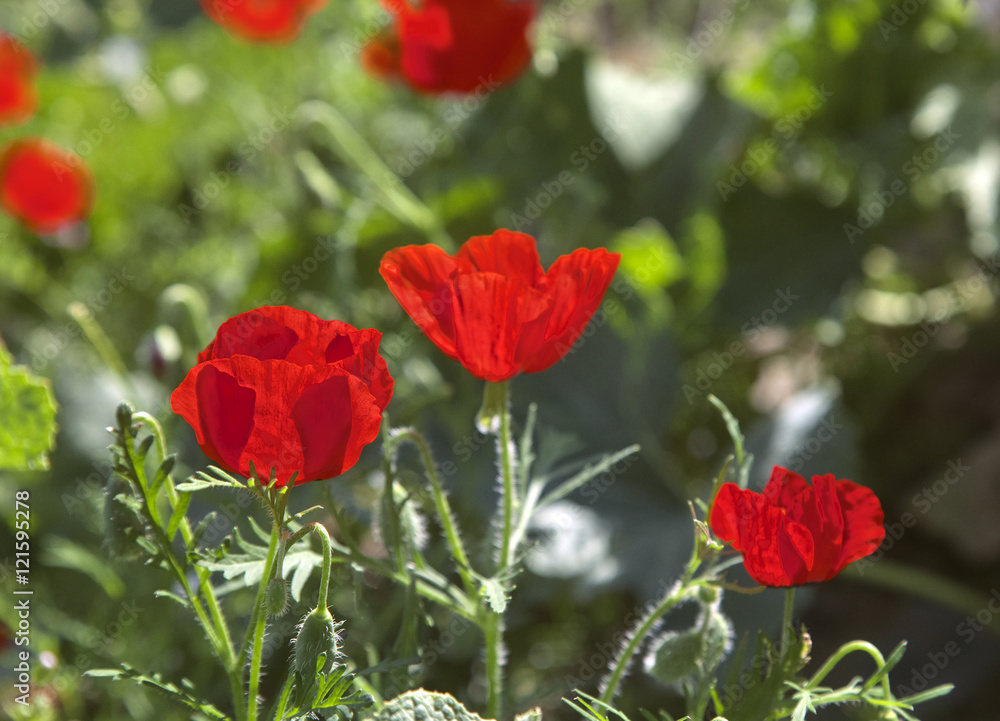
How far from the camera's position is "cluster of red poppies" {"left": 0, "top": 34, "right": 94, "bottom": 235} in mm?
1770

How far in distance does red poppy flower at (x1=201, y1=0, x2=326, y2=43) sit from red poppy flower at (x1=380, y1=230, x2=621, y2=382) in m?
1.27

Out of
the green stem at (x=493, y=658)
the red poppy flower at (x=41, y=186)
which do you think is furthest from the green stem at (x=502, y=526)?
the red poppy flower at (x=41, y=186)

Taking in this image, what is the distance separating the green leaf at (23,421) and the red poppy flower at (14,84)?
1.28m

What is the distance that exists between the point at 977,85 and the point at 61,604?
5.68 ft

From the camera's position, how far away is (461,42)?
1.25 m

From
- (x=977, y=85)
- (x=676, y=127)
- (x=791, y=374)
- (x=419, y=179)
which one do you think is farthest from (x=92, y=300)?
(x=977, y=85)

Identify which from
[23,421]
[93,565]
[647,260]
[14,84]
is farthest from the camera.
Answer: [14,84]

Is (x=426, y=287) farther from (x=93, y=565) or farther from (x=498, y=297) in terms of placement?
(x=93, y=565)

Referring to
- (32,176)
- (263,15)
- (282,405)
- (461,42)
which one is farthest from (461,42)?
(32,176)

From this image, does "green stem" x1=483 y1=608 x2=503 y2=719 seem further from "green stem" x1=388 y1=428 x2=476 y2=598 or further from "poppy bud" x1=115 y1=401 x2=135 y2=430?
"poppy bud" x1=115 y1=401 x2=135 y2=430

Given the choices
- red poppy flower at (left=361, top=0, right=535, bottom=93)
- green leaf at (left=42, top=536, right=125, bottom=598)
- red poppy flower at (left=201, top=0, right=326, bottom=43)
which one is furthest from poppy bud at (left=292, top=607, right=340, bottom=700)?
red poppy flower at (left=201, top=0, right=326, bottom=43)

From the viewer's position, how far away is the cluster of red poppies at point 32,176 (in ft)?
5.81

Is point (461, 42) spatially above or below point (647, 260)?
above

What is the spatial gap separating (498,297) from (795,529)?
23 centimetres
